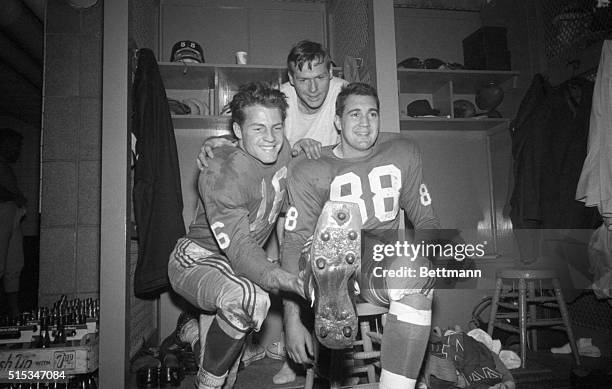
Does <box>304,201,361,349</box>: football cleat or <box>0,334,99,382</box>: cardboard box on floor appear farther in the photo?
<box>0,334,99,382</box>: cardboard box on floor

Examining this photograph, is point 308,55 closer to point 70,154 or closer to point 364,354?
point 364,354

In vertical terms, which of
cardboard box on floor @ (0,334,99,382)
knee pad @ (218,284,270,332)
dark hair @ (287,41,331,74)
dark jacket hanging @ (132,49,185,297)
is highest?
dark hair @ (287,41,331,74)

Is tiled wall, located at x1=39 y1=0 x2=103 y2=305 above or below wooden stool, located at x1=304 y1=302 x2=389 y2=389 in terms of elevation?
above

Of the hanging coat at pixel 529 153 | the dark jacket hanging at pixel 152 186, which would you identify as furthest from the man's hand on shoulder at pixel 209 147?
the hanging coat at pixel 529 153

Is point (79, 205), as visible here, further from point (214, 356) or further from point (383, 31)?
point (383, 31)

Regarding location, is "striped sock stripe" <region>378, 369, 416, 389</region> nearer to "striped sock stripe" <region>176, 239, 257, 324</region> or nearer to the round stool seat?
"striped sock stripe" <region>176, 239, 257, 324</region>

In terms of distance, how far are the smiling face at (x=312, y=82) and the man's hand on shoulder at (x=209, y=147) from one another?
1.49 ft

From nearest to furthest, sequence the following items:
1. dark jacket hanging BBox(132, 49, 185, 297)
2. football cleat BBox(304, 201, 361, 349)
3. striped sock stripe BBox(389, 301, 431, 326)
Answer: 1. football cleat BBox(304, 201, 361, 349)
2. striped sock stripe BBox(389, 301, 431, 326)
3. dark jacket hanging BBox(132, 49, 185, 297)

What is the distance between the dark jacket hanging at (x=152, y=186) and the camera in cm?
211

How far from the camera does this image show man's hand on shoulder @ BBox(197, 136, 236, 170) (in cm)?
157

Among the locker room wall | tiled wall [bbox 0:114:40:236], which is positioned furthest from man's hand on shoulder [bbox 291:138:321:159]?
tiled wall [bbox 0:114:40:236]

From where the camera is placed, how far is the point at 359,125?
153cm

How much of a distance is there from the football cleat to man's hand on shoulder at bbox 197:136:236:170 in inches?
28.2

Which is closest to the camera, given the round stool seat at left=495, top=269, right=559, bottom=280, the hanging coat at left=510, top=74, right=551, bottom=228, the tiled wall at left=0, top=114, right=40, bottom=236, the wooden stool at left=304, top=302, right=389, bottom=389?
the wooden stool at left=304, top=302, right=389, bottom=389
